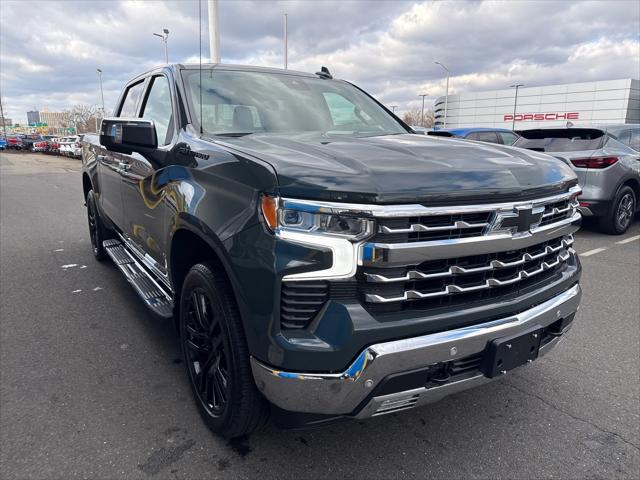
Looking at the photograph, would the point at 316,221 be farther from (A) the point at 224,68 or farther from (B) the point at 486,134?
(B) the point at 486,134

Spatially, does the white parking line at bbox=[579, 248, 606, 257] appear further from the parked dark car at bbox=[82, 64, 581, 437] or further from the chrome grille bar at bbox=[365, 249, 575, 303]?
the chrome grille bar at bbox=[365, 249, 575, 303]

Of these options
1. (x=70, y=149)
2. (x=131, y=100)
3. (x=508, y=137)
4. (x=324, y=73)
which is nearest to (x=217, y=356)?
(x=324, y=73)

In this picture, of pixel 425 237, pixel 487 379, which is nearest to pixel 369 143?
pixel 425 237

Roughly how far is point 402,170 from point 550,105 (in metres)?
76.4

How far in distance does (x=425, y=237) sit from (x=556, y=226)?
0.86 m

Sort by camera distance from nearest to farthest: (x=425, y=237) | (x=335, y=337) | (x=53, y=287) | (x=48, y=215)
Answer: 1. (x=335, y=337)
2. (x=425, y=237)
3. (x=53, y=287)
4. (x=48, y=215)

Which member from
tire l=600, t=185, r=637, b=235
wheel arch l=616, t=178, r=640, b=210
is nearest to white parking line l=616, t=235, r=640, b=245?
tire l=600, t=185, r=637, b=235

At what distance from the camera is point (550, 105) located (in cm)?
6856

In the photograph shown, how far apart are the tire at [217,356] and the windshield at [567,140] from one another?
6.29 m

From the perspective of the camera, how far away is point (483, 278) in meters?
2.08

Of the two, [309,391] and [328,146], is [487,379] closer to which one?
[309,391]

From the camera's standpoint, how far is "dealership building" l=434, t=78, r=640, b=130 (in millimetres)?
60688

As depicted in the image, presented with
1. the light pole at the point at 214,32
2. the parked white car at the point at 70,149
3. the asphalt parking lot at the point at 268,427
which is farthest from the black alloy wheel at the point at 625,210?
the parked white car at the point at 70,149

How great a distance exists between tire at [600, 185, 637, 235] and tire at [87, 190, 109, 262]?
6954 millimetres
